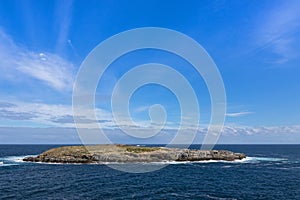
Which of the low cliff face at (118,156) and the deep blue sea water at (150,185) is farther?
the low cliff face at (118,156)

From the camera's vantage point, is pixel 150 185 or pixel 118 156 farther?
pixel 118 156

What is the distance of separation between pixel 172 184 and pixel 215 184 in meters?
11.7

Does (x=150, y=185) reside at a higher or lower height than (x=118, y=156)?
lower

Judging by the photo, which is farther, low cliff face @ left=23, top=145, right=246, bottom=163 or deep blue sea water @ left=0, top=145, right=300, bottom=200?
low cliff face @ left=23, top=145, right=246, bottom=163

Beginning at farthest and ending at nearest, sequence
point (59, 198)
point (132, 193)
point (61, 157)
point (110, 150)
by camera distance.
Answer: point (110, 150)
point (61, 157)
point (132, 193)
point (59, 198)

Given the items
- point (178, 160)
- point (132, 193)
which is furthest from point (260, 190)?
point (178, 160)

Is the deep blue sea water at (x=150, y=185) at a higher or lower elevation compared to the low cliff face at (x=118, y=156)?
lower

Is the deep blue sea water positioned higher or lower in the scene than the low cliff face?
lower

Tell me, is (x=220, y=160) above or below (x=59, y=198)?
above

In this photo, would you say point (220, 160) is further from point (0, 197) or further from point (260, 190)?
point (0, 197)

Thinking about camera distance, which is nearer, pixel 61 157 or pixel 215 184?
pixel 215 184

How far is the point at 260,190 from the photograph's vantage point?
220 feet

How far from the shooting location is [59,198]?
185 feet

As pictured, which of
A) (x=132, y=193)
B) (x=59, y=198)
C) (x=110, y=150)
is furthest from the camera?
(x=110, y=150)
